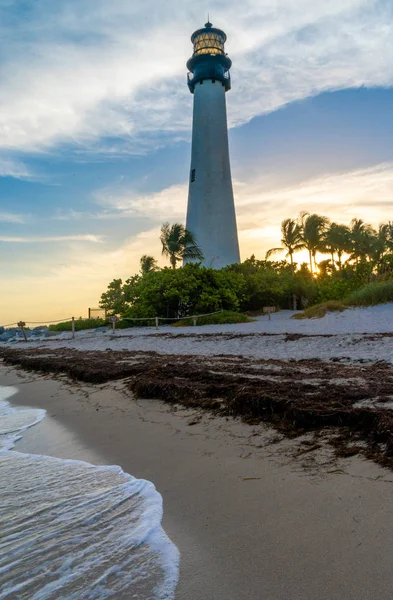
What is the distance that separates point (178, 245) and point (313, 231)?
53.3 feet

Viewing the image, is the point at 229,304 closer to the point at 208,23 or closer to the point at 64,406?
the point at 64,406

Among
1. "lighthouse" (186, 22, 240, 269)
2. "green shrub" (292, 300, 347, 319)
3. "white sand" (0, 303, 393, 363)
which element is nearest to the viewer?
"white sand" (0, 303, 393, 363)

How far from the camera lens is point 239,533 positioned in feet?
6.31

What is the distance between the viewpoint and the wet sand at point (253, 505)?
155cm

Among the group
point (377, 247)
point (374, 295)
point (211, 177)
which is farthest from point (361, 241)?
point (374, 295)

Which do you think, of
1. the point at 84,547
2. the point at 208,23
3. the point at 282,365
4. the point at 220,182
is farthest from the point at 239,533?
the point at 208,23

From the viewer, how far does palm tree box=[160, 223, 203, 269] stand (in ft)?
94.7

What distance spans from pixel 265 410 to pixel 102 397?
8.47ft

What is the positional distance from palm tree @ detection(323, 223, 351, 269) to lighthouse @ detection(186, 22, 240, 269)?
491 inches

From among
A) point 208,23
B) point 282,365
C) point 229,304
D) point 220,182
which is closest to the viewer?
point 282,365

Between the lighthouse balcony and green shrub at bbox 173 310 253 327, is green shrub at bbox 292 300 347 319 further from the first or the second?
the lighthouse balcony

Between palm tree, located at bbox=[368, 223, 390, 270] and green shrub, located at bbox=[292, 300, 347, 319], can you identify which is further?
palm tree, located at bbox=[368, 223, 390, 270]

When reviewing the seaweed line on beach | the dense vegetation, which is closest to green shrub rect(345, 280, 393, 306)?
the dense vegetation

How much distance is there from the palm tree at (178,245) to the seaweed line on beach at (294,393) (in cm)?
2187
